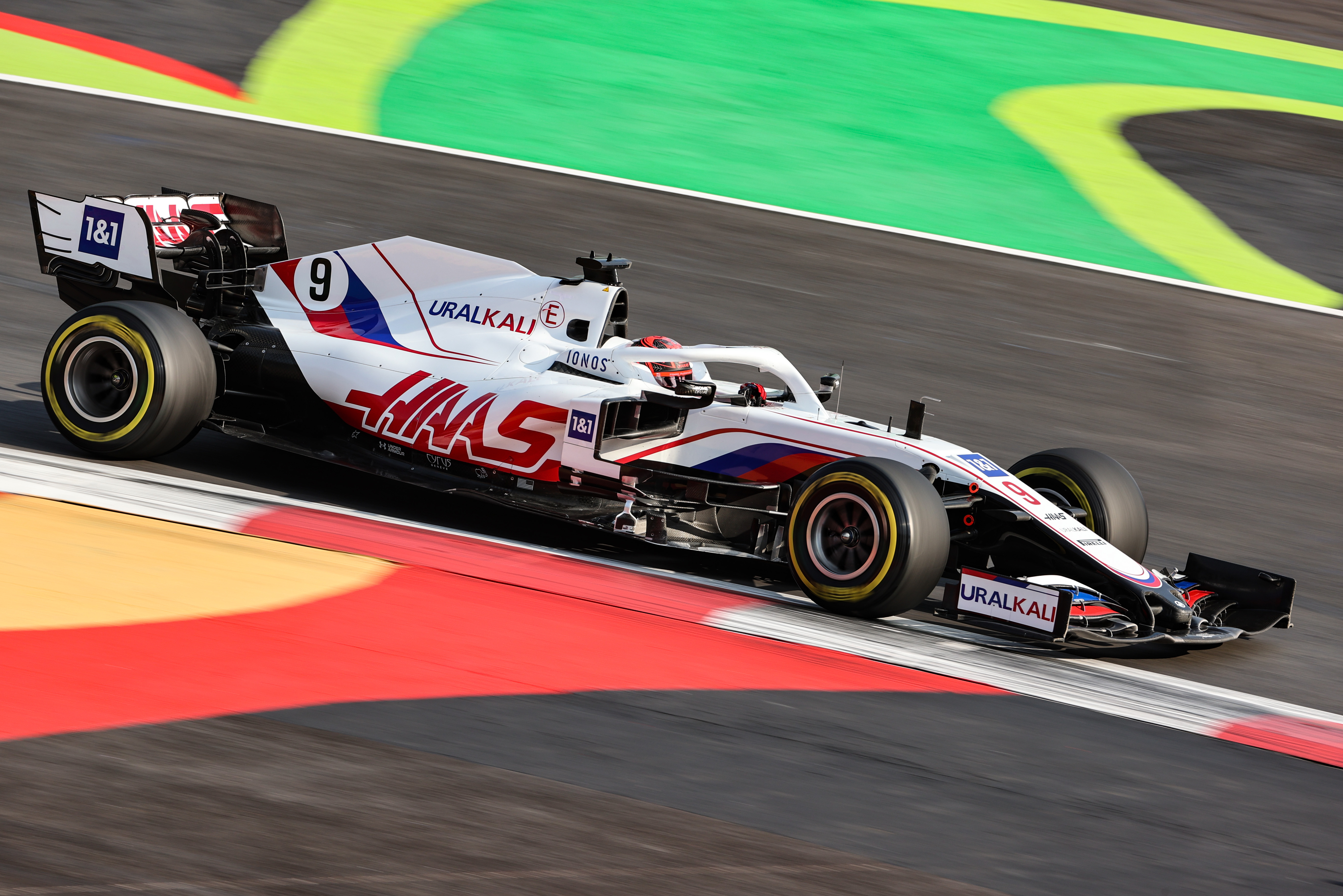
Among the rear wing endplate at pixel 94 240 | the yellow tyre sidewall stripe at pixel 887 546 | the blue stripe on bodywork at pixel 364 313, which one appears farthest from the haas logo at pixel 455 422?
the rear wing endplate at pixel 94 240

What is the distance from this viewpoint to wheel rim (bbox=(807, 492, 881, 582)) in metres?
7.39

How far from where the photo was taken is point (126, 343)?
8.67 meters

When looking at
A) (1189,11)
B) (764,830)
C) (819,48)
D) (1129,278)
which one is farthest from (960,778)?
(1189,11)

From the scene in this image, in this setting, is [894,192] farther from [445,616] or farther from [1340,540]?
[445,616]

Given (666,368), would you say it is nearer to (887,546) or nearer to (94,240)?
(887,546)

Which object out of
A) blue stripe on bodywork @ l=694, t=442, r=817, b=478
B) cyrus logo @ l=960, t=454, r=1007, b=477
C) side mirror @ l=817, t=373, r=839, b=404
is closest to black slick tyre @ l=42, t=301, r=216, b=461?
blue stripe on bodywork @ l=694, t=442, r=817, b=478

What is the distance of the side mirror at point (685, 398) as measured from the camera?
27.0ft

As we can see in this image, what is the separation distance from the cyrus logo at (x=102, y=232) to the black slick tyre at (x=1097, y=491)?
5.75 metres

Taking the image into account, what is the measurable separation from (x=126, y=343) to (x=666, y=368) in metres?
3.11

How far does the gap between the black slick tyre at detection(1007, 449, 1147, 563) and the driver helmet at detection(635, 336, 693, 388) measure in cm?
203

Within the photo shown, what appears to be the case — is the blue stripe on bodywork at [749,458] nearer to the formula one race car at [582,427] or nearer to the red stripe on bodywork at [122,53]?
the formula one race car at [582,427]

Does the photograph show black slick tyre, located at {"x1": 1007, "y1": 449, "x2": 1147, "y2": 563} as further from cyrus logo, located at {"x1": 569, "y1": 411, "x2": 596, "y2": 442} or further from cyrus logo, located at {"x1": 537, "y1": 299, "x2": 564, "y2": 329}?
cyrus logo, located at {"x1": 537, "y1": 299, "x2": 564, "y2": 329}

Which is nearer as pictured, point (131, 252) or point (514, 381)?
point (514, 381)

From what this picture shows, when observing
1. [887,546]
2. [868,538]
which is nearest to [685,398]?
[868,538]
